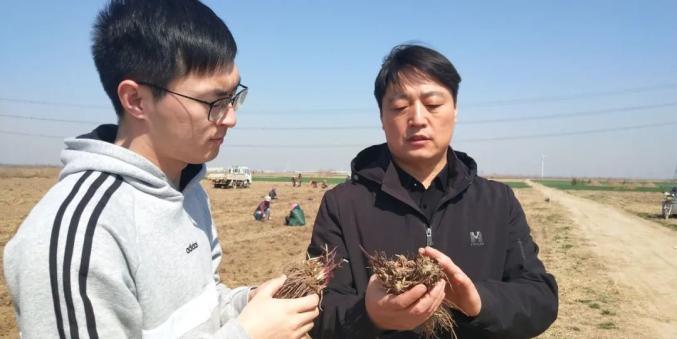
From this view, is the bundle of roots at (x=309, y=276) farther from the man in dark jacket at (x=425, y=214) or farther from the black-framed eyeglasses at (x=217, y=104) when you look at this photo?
the black-framed eyeglasses at (x=217, y=104)

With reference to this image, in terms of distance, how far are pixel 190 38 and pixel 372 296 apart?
1.26m

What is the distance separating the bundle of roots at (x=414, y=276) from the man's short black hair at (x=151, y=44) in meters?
1.11

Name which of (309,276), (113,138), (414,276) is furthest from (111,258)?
(414,276)

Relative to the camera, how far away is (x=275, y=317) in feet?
5.48

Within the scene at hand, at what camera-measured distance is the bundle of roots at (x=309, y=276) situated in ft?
7.20

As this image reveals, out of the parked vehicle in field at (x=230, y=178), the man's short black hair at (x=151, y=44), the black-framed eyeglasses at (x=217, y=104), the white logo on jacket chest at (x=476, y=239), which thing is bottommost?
the parked vehicle in field at (x=230, y=178)

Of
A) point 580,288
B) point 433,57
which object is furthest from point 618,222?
point 433,57

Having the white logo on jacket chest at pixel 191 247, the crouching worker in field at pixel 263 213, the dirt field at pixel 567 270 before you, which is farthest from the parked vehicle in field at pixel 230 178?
the white logo on jacket chest at pixel 191 247

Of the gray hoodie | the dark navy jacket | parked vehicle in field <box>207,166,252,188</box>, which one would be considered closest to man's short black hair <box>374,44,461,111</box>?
the dark navy jacket

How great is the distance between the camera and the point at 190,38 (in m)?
1.76

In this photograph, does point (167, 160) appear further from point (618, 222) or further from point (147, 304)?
point (618, 222)

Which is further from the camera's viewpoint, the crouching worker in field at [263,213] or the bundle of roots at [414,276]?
the crouching worker in field at [263,213]

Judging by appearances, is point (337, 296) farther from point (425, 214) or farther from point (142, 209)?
point (142, 209)

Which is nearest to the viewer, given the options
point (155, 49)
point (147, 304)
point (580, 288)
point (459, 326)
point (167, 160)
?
point (147, 304)
